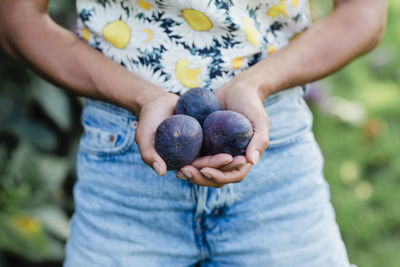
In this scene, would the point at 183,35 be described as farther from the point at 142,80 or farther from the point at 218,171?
the point at 218,171

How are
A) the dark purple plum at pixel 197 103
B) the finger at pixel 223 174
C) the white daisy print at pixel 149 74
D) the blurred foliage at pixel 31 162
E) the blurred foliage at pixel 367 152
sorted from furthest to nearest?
the blurred foliage at pixel 367 152 < the blurred foliage at pixel 31 162 < the white daisy print at pixel 149 74 < the dark purple plum at pixel 197 103 < the finger at pixel 223 174

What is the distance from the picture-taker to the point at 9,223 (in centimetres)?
194

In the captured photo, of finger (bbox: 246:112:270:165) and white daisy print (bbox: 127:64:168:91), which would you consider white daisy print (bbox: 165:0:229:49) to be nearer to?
white daisy print (bbox: 127:64:168:91)

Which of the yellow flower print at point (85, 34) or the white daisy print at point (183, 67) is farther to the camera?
the yellow flower print at point (85, 34)

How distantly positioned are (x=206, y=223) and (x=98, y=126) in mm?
394

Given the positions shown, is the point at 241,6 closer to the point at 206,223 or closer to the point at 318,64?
the point at 318,64

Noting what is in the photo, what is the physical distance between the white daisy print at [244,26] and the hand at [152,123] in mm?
237

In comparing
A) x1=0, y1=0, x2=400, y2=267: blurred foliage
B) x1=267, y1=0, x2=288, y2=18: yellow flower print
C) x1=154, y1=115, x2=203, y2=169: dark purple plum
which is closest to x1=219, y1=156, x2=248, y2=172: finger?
x1=154, y1=115, x2=203, y2=169: dark purple plum

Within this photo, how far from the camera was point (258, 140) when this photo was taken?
105 cm

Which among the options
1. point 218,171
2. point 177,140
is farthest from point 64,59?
point 218,171

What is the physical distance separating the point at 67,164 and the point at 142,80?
1.38 meters

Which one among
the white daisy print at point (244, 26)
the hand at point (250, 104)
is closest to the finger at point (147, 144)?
the hand at point (250, 104)

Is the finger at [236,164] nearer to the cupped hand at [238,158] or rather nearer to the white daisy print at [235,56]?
the cupped hand at [238,158]

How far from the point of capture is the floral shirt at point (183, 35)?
3.87 ft
